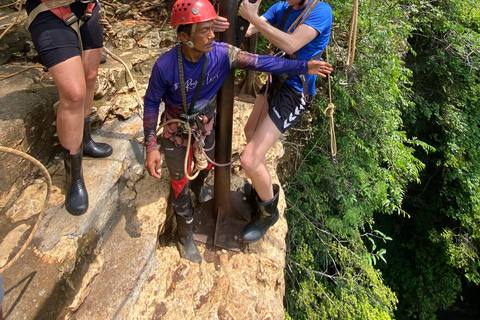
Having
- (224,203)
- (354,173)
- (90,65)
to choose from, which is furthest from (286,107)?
(354,173)

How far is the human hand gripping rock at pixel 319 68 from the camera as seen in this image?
174cm

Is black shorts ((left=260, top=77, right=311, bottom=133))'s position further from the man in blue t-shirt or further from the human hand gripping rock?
the human hand gripping rock

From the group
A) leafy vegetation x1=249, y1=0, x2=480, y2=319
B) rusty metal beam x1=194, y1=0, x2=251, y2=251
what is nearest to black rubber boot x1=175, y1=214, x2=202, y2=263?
rusty metal beam x1=194, y1=0, x2=251, y2=251

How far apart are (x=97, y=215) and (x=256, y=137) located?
129 cm

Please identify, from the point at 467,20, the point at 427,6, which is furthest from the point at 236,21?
the point at 467,20

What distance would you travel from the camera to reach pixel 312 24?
1.80m

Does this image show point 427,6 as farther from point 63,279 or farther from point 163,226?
point 63,279

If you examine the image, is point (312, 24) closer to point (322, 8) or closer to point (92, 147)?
point (322, 8)

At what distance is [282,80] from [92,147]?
165 cm

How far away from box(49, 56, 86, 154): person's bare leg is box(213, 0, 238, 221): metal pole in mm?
895

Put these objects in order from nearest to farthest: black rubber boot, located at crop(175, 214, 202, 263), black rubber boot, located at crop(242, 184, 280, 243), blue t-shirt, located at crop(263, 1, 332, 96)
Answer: blue t-shirt, located at crop(263, 1, 332, 96), black rubber boot, located at crop(175, 214, 202, 263), black rubber boot, located at crop(242, 184, 280, 243)

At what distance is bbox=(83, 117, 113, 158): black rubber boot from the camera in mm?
2371

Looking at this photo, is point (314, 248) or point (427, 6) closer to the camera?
point (314, 248)

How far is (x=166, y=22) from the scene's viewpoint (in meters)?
4.46
